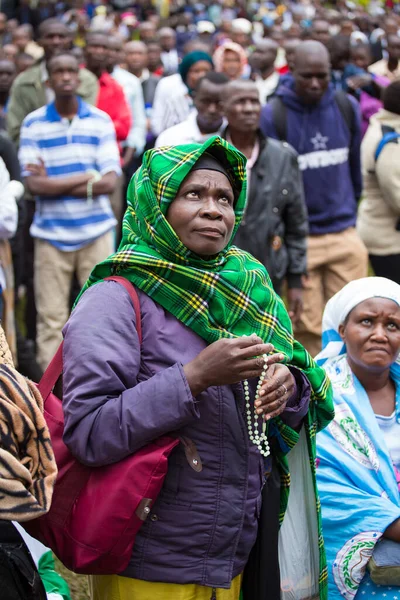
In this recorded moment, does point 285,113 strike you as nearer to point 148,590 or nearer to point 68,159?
point 68,159

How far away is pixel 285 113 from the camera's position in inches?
268

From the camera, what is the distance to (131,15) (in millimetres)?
22734

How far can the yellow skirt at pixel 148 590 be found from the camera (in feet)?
8.96

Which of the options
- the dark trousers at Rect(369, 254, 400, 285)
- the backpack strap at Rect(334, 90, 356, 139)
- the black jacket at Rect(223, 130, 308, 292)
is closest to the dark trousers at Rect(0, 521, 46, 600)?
the black jacket at Rect(223, 130, 308, 292)

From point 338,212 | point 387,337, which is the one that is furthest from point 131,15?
point 387,337

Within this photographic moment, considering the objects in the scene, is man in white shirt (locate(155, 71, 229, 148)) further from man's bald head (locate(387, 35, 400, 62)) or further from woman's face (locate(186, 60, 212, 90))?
man's bald head (locate(387, 35, 400, 62))

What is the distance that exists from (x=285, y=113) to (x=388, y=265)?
4.21ft

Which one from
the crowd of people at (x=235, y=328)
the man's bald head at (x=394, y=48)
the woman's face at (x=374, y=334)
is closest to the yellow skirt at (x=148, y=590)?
the crowd of people at (x=235, y=328)

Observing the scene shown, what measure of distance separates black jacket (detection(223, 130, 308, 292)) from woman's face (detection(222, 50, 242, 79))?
4.07 meters

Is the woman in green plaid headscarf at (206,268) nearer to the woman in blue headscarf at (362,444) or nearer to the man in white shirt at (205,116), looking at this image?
the woman in blue headscarf at (362,444)

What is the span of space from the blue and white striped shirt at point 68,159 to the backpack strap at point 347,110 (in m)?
A: 1.65

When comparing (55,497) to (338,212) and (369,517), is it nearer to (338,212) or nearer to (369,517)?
(369,517)

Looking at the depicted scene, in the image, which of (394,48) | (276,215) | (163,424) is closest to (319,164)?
(276,215)

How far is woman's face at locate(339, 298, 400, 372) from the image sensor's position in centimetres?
398
